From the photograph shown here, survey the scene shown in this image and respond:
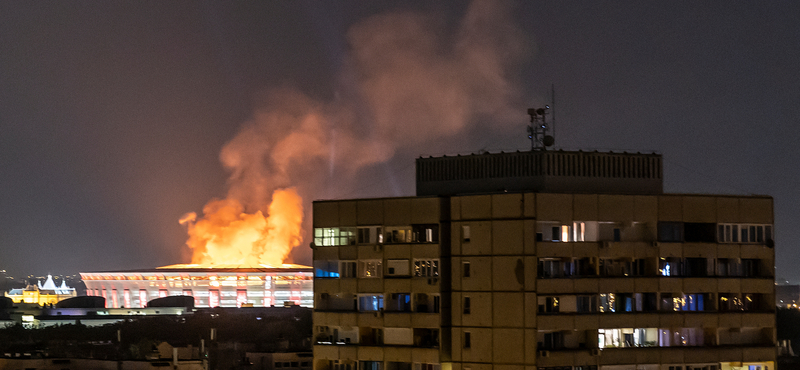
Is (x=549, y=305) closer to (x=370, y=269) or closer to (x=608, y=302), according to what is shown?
(x=608, y=302)

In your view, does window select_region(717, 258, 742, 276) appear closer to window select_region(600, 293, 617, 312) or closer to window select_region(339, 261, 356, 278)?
window select_region(600, 293, 617, 312)

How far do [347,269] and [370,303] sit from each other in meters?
1.90

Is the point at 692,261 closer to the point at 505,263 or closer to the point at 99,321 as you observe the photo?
the point at 505,263

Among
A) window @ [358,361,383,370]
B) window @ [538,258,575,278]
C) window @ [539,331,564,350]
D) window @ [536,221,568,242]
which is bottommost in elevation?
window @ [358,361,383,370]

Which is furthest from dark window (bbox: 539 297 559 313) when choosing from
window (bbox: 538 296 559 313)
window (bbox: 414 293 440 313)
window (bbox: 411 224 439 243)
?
window (bbox: 411 224 439 243)

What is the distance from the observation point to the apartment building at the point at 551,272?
44000 mm

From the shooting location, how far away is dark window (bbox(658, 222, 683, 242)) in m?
46.2

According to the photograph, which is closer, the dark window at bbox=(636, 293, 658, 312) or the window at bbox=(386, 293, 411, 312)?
the dark window at bbox=(636, 293, 658, 312)

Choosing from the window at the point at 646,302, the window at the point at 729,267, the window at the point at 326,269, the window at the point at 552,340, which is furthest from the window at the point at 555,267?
the window at the point at 326,269

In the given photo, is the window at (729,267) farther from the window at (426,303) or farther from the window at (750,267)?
the window at (426,303)

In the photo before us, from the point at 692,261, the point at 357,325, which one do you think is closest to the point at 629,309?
the point at 692,261

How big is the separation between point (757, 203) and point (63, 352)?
81455mm

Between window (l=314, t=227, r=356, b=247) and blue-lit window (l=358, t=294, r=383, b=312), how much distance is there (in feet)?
7.69

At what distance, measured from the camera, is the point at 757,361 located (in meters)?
46.8
